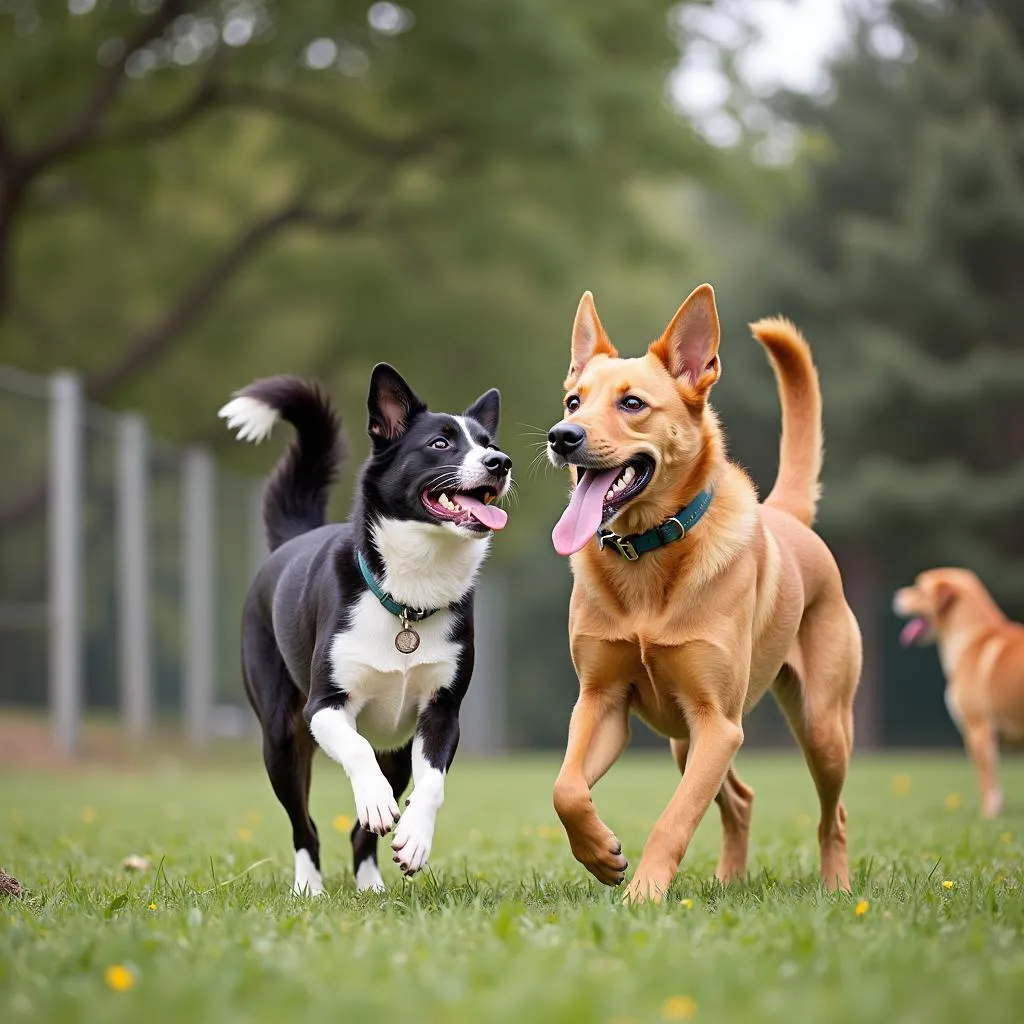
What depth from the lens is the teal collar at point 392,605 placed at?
16.5ft

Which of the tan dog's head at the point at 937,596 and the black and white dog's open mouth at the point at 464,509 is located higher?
the black and white dog's open mouth at the point at 464,509

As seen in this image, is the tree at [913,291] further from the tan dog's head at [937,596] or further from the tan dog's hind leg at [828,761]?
the tan dog's hind leg at [828,761]

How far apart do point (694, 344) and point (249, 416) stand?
1810mm

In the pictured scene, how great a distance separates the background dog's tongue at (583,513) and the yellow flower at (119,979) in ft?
6.51

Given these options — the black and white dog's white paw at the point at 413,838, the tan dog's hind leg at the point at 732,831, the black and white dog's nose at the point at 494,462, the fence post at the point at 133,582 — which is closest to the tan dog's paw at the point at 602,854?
the black and white dog's white paw at the point at 413,838

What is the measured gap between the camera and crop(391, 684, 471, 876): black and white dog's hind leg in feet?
14.8

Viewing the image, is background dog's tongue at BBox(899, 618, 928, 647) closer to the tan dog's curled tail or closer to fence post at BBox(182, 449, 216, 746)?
the tan dog's curled tail

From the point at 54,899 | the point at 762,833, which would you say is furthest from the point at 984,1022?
the point at 762,833

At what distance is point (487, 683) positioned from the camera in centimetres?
3189

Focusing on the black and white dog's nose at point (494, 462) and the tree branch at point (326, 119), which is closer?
the black and white dog's nose at point (494, 462)

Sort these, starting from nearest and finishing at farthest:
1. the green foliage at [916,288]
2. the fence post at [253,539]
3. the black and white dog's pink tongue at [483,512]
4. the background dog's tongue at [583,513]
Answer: the background dog's tongue at [583,513] → the black and white dog's pink tongue at [483,512] → the fence post at [253,539] → the green foliage at [916,288]

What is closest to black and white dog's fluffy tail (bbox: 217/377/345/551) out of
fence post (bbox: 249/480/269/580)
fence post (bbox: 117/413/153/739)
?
fence post (bbox: 117/413/153/739)

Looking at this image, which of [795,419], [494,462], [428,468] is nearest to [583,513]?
[494,462]

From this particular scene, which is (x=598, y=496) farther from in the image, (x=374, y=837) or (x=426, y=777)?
(x=374, y=837)
